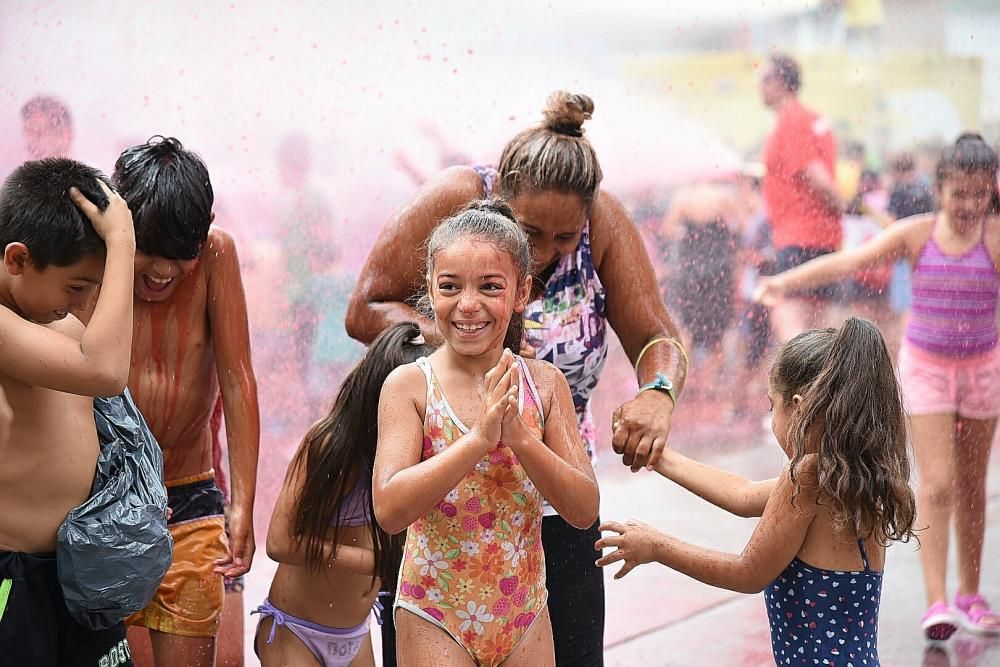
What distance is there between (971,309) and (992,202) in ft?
1.26

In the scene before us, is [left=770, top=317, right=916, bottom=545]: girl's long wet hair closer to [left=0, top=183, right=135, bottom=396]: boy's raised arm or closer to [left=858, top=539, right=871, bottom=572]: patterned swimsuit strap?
[left=858, top=539, right=871, bottom=572]: patterned swimsuit strap

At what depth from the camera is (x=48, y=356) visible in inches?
89.3

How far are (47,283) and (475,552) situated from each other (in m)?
0.90

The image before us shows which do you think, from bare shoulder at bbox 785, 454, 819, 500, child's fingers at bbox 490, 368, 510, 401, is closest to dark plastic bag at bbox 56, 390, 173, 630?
child's fingers at bbox 490, 368, 510, 401

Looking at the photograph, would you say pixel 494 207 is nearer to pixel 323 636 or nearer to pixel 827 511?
pixel 827 511

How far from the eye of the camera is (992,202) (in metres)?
4.62

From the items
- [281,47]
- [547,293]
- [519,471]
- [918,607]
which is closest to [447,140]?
[281,47]

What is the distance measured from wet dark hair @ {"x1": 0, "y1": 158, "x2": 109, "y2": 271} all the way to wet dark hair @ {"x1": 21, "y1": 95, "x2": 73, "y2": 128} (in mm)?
2818

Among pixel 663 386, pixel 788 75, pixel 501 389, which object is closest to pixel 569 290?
pixel 663 386

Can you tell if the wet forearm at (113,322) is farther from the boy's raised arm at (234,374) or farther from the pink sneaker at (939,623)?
the pink sneaker at (939,623)

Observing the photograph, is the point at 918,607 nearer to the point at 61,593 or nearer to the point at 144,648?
the point at 144,648

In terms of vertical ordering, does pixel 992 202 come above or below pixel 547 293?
above

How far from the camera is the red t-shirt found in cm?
694

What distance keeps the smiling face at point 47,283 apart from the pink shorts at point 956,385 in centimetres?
302
